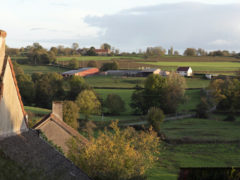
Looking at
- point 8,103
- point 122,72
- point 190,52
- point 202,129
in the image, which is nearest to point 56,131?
point 8,103

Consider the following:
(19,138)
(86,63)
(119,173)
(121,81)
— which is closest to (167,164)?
(119,173)

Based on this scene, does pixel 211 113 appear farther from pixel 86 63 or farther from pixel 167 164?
pixel 86 63

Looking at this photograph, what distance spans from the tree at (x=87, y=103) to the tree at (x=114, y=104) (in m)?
3.24

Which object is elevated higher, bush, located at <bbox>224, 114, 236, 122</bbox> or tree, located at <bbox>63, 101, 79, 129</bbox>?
tree, located at <bbox>63, 101, 79, 129</bbox>

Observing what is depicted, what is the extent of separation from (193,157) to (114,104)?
41507mm

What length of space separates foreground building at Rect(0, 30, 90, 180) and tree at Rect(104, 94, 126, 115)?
6940cm

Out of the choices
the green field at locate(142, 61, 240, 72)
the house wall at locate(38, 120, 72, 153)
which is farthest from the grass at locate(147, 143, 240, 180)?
the green field at locate(142, 61, 240, 72)

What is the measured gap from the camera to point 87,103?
263 ft

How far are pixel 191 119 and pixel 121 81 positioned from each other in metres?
38.2

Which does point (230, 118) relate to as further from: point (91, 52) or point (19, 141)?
point (91, 52)

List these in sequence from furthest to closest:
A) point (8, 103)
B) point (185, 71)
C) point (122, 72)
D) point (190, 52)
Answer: point (190, 52), point (185, 71), point (122, 72), point (8, 103)

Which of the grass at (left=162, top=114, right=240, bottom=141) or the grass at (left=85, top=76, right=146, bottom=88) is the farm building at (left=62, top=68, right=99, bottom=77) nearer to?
the grass at (left=85, top=76, right=146, bottom=88)

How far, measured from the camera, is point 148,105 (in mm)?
89812

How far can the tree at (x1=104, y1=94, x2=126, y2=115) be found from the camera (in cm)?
8700
